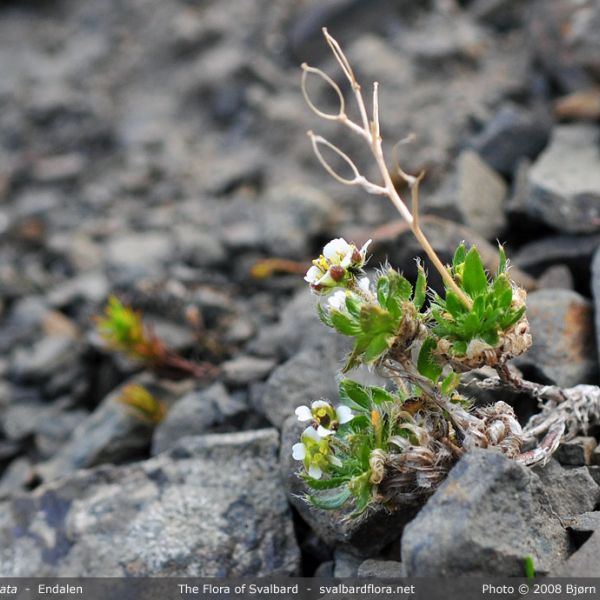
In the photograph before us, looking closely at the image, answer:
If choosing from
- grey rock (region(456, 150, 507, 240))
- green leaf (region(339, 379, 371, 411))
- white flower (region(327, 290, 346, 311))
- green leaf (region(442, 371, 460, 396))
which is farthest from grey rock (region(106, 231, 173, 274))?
green leaf (region(442, 371, 460, 396))

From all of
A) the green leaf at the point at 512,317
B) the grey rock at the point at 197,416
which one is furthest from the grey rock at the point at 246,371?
the green leaf at the point at 512,317

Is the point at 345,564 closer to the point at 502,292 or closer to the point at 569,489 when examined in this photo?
the point at 569,489

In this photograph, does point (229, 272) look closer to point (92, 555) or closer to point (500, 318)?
point (92, 555)

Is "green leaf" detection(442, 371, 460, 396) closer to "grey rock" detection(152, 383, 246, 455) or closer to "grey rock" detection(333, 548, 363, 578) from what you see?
"grey rock" detection(333, 548, 363, 578)

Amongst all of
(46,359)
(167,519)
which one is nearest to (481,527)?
(167,519)

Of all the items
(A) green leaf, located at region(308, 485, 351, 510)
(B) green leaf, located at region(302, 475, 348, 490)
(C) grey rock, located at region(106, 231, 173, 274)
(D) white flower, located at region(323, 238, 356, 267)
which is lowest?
(C) grey rock, located at region(106, 231, 173, 274)

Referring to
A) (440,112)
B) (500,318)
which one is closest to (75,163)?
(440,112)

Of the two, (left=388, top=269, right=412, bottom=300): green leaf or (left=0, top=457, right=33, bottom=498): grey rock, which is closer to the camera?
(left=388, top=269, right=412, bottom=300): green leaf
